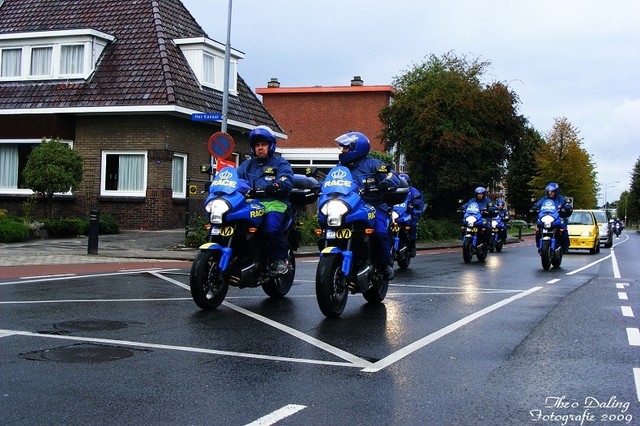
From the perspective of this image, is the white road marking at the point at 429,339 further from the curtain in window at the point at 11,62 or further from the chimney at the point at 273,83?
the chimney at the point at 273,83

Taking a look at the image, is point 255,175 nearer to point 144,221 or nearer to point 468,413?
point 468,413

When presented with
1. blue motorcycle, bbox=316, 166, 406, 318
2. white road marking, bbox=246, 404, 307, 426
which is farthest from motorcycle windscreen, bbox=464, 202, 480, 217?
white road marking, bbox=246, 404, 307, 426

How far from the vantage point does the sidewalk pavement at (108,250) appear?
15.9 metres

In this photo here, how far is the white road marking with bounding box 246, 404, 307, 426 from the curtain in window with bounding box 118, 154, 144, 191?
2190 centimetres

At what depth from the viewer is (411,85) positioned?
3756 centimetres

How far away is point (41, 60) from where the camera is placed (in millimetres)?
27406

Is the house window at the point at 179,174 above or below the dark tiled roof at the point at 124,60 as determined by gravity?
below

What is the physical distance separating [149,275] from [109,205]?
44.7 ft

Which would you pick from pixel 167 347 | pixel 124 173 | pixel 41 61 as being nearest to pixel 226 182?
pixel 167 347

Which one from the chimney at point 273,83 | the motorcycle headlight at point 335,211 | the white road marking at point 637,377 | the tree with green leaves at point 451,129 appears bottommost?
the white road marking at point 637,377

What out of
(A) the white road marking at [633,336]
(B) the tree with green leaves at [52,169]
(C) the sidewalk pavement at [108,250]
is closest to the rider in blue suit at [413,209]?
(C) the sidewalk pavement at [108,250]

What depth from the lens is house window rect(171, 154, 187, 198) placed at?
2652cm

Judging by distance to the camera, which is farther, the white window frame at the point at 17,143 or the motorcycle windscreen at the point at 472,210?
the white window frame at the point at 17,143

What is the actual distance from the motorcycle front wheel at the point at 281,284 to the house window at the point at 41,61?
2004 cm
